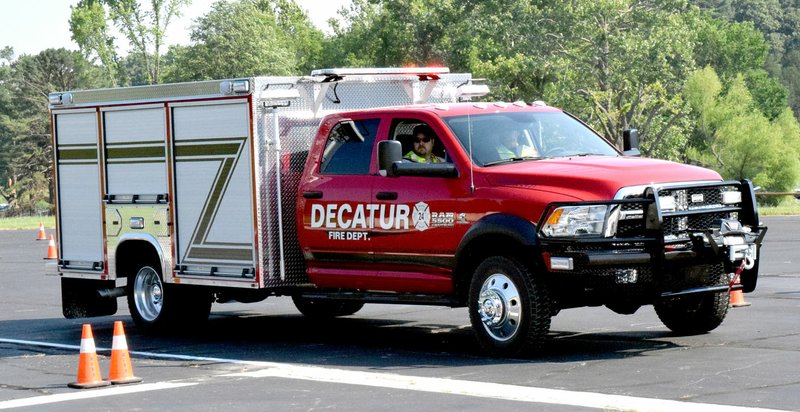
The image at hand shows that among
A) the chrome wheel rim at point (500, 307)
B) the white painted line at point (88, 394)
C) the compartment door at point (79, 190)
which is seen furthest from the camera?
the compartment door at point (79, 190)

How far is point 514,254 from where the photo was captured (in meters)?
10.7

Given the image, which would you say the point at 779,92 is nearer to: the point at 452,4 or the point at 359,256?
the point at 452,4

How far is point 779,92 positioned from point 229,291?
97.0 m

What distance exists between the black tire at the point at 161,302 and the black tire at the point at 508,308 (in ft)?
13.7

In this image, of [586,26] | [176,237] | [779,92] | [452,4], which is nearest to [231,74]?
[452,4]

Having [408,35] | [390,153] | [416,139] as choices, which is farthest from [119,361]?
[408,35]

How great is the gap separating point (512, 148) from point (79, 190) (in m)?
5.79

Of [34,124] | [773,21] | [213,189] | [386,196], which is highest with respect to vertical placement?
[773,21]

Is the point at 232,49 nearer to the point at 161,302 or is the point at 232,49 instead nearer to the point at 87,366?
the point at 161,302

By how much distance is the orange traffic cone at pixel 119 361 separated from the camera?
10102 millimetres

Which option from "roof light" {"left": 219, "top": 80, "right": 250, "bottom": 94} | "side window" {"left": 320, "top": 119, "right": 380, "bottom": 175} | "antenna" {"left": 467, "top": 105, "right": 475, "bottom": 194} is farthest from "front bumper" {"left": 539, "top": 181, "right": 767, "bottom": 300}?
"roof light" {"left": 219, "top": 80, "right": 250, "bottom": 94}

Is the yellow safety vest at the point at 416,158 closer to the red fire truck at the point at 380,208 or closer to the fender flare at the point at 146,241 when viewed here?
the red fire truck at the point at 380,208

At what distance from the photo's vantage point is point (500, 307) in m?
10.7

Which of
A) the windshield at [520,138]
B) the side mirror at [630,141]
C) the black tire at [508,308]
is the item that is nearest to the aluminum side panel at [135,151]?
the windshield at [520,138]
